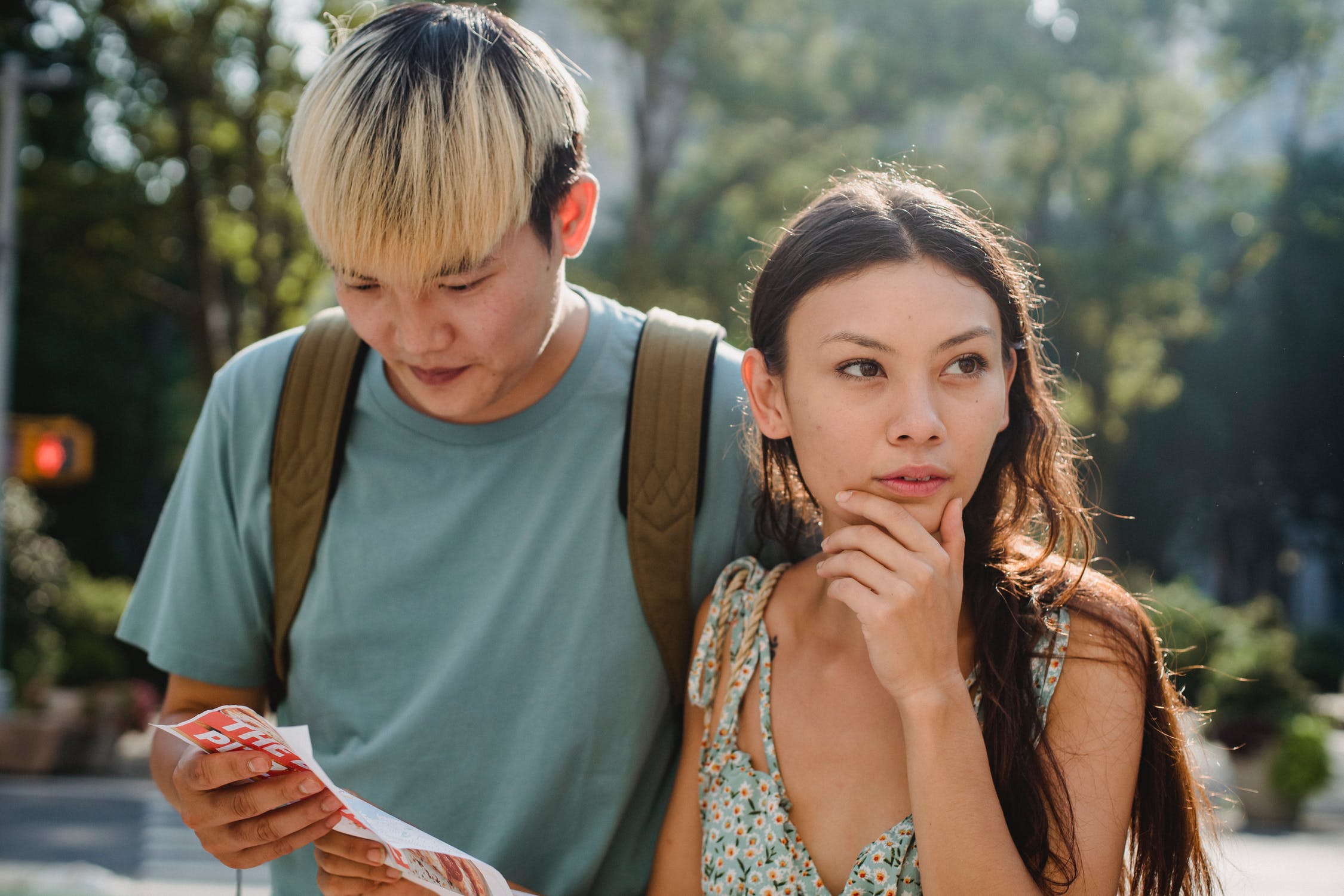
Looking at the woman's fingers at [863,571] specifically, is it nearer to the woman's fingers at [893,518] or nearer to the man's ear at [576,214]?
the woman's fingers at [893,518]

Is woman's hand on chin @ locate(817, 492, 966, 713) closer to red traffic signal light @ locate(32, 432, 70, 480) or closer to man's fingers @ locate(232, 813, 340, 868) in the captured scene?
man's fingers @ locate(232, 813, 340, 868)

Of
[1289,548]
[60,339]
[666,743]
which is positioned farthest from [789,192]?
[60,339]

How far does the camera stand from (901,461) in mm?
1841

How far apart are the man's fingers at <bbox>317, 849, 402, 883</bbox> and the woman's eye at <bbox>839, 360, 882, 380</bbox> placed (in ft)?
3.58

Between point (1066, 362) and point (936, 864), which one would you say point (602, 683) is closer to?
point (936, 864)

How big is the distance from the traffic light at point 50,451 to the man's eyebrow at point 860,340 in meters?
11.9

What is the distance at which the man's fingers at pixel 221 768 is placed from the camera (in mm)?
1810

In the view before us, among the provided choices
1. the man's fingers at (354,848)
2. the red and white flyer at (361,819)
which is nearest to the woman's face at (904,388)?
the red and white flyer at (361,819)

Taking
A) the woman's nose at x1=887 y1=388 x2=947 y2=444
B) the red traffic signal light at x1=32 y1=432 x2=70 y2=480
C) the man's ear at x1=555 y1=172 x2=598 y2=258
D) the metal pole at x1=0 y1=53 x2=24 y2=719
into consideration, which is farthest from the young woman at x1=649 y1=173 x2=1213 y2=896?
the metal pole at x1=0 y1=53 x2=24 y2=719

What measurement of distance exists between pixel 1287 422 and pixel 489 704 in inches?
222

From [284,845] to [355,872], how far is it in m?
0.12

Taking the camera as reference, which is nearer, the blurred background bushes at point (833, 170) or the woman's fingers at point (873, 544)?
the woman's fingers at point (873, 544)

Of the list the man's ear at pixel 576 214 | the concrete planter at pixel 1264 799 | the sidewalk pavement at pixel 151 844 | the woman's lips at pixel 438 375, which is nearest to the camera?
the woman's lips at pixel 438 375

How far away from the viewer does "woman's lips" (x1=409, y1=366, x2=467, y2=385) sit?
214cm
